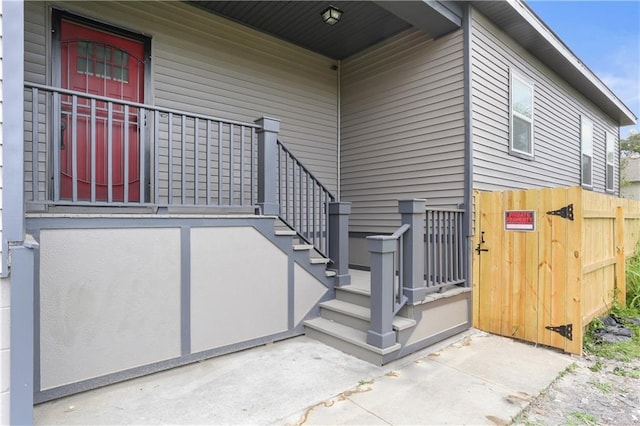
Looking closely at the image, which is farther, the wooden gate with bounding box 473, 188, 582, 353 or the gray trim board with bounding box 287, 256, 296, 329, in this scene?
the gray trim board with bounding box 287, 256, 296, 329

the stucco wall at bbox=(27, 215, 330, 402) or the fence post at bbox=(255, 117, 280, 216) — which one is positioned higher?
the fence post at bbox=(255, 117, 280, 216)

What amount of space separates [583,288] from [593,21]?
8.92m

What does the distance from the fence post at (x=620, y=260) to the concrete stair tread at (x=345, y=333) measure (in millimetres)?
3757

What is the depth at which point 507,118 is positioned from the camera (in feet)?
15.4

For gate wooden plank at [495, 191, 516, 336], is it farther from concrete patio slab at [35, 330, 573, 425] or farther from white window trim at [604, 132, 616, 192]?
white window trim at [604, 132, 616, 192]

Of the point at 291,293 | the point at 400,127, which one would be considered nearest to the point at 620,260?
the point at 400,127

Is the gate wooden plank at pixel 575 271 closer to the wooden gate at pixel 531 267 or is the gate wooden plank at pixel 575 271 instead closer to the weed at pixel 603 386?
the wooden gate at pixel 531 267

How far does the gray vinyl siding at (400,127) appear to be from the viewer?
4.28 m

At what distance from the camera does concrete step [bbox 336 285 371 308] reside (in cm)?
375

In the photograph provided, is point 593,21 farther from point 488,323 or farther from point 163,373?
point 163,373

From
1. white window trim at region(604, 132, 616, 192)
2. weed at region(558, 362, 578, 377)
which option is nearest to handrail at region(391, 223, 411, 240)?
weed at region(558, 362, 578, 377)

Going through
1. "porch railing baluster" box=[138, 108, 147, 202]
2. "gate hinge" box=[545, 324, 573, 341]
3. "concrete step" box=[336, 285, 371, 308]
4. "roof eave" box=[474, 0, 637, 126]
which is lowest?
"gate hinge" box=[545, 324, 573, 341]

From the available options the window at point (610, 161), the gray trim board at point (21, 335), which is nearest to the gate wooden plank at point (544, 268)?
the gray trim board at point (21, 335)

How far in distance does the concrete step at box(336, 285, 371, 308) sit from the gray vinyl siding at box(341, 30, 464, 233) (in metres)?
1.41
